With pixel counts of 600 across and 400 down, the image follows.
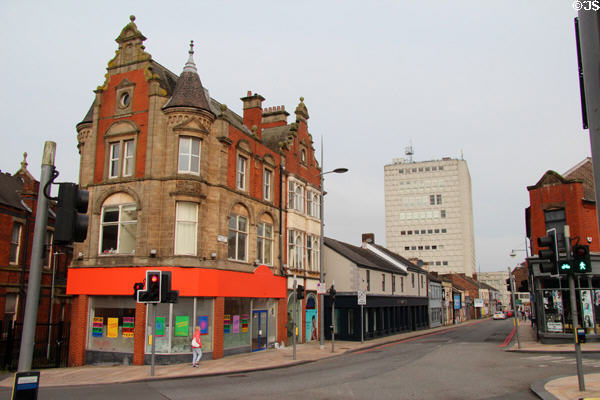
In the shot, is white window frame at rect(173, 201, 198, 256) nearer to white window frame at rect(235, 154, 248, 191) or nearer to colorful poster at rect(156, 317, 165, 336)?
colorful poster at rect(156, 317, 165, 336)

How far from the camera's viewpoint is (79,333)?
22.6m

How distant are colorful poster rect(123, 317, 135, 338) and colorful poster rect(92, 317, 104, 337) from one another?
139 cm

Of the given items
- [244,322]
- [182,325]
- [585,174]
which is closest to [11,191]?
[182,325]

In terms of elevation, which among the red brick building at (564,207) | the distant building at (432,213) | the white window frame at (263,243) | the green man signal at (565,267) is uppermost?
the distant building at (432,213)

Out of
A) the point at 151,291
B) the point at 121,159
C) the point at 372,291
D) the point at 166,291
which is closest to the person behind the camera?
the point at 151,291

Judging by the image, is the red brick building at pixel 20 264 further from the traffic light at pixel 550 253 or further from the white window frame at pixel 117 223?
the traffic light at pixel 550 253

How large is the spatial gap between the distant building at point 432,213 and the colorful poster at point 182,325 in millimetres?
123924

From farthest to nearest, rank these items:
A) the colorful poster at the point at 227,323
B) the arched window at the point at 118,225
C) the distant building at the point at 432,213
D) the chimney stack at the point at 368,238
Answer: the distant building at the point at 432,213 → the chimney stack at the point at 368,238 → the colorful poster at the point at 227,323 → the arched window at the point at 118,225

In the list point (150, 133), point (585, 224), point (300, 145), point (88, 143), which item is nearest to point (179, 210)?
point (150, 133)

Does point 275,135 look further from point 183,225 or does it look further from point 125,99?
point 183,225

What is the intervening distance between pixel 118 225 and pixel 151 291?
769 cm

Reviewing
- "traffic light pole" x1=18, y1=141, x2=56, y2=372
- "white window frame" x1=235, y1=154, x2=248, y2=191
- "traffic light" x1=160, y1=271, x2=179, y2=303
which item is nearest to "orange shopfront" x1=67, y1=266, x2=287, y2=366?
"traffic light" x1=160, y1=271, x2=179, y2=303

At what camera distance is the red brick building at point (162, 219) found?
72.8 ft

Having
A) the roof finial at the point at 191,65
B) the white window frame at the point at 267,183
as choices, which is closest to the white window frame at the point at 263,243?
the white window frame at the point at 267,183
